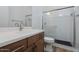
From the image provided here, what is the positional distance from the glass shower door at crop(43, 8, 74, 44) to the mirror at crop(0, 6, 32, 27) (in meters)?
0.50

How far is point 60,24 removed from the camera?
2338 millimetres

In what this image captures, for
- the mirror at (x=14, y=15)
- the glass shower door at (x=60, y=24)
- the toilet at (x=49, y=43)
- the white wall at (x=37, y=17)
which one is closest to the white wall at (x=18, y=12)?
the mirror at (x=14, y=15)

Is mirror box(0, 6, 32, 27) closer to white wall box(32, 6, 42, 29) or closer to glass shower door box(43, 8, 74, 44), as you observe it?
white wall box(32, 6, 42, 29)

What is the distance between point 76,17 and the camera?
2.01 meters

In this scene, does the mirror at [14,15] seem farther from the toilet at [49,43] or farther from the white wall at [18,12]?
the toilet at [49,43]

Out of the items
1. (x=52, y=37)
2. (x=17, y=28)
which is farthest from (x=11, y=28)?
(x=52, y=37)

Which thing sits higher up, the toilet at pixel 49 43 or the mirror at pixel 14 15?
the mirror at pixel 14 15

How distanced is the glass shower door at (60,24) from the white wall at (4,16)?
41.4 inches

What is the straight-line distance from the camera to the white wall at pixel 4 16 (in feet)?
5.42

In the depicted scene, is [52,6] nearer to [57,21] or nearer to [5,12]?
[57,21]

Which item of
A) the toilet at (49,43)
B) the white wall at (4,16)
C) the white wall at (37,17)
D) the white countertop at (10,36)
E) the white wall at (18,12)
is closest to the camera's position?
the white countertop at (10,36)

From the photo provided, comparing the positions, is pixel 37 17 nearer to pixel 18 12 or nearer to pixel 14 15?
pixel 18 12

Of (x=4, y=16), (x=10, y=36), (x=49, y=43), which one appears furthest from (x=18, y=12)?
(x=10, y=36)

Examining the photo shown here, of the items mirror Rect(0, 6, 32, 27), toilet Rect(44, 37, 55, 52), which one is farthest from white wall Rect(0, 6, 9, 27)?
toilet Rect(44, 37, 55, 52)
